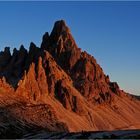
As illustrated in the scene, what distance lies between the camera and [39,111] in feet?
309

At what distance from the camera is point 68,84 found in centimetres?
16262

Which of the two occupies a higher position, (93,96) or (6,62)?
(6,62)

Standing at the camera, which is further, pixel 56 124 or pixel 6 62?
pixel 6 62

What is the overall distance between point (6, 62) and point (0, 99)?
262ft

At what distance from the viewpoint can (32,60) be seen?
527ft

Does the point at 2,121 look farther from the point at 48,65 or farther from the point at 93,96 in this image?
the point at 93,96

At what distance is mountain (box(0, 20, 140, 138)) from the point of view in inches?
5679

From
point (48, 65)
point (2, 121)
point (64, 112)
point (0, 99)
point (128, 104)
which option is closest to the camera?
point (2, 121)

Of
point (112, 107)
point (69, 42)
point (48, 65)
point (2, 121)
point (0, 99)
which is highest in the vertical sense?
point (69, 42)

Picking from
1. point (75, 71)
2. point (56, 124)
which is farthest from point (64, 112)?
point (56, 124)

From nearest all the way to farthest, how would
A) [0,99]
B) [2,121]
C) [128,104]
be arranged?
[2,121], [0,99], [128,104]

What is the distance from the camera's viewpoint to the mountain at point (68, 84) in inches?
5679

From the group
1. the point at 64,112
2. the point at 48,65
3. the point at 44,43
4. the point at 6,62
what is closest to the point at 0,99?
the point at 64,112

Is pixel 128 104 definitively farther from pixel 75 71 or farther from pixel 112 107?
pixel 75 71
